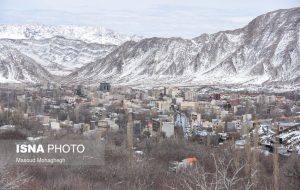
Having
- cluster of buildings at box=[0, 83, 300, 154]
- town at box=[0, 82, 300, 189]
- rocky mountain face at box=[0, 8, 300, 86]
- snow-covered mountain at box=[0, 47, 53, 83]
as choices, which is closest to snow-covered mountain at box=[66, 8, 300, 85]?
rocky mountain face at box=[0, 8, 300, 86]

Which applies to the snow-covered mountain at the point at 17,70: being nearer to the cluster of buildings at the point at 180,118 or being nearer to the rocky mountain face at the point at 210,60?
the rocky mountain face at the point at 210,60

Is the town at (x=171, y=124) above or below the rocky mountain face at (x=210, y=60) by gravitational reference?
below

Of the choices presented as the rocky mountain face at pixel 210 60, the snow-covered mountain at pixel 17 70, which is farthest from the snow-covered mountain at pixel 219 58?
the snow-covered mountain at pixel 17 70

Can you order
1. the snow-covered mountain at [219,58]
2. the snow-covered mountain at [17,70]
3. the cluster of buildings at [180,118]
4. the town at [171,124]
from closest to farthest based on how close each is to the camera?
the town at [171,124] < the cluster of buildings at [180,118] < the snow-covered mountain at [219,58] < the snow-covered mountain at [17,70]

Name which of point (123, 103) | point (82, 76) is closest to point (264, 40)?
point (82, 76)

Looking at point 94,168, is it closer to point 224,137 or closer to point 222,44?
point 224,137

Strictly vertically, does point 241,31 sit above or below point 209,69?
above
